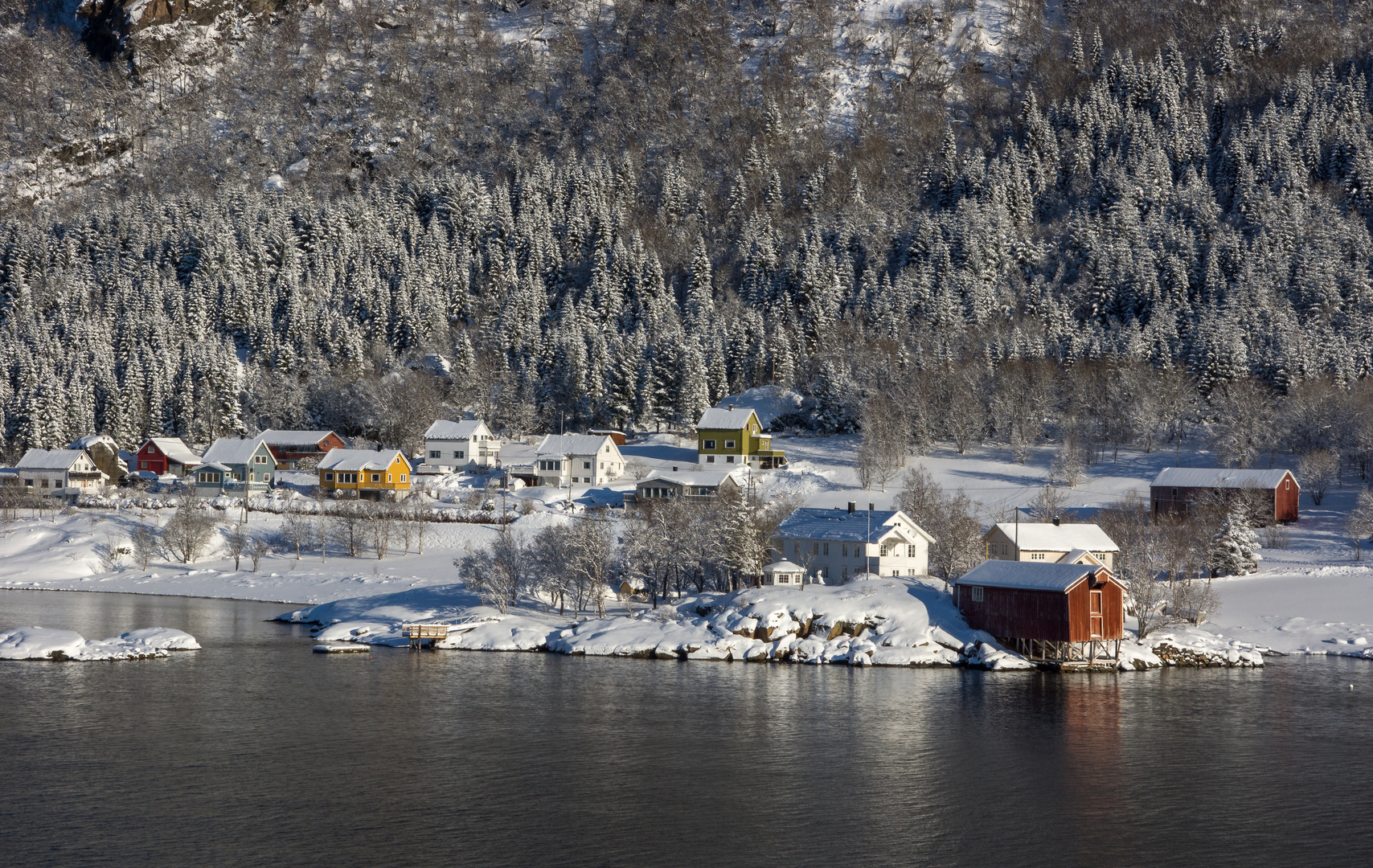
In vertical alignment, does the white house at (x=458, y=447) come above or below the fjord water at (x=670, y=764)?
above

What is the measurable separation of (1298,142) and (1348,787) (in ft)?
505

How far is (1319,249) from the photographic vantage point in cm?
13662

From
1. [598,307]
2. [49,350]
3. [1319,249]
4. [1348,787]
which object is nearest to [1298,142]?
[1319,249]

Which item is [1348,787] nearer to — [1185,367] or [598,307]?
[1185,367]

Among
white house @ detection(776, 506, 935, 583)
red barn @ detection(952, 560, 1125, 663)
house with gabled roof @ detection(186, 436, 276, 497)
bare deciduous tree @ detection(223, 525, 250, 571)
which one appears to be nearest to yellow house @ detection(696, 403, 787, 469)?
white house @ detection(776, 506, 935, 583)

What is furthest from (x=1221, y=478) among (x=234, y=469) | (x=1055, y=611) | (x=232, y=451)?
(x=232, y=451)

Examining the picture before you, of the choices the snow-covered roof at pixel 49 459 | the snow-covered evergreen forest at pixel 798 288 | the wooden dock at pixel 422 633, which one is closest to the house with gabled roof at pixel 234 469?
the snow-covered roof at pixel 49 459

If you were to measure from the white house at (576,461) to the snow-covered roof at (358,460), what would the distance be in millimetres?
13336

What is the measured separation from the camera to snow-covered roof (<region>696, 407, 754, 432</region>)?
104875mm

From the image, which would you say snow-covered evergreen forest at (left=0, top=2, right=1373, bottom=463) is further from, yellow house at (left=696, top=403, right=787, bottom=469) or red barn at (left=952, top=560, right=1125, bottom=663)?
red barn at (left=952, top=560, right=1125, bottom=663)

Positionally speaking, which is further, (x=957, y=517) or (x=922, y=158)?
(x=922, y=158)

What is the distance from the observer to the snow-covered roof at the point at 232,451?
4237 inches

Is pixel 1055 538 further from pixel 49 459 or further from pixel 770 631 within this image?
pixel 49 459

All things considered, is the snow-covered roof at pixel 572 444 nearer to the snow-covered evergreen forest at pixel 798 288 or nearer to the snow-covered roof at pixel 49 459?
the snow-covered evergreen forest at pixel 798 288
